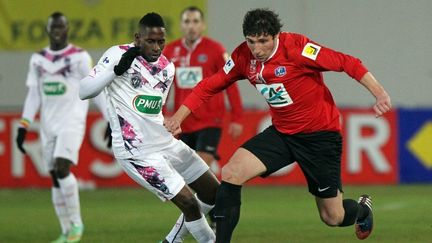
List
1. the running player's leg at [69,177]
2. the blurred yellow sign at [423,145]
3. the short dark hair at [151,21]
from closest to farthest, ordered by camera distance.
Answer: the short dark hair at [151,21], the running player's leg at [69,177], the blurred yellow sign at [423,145]

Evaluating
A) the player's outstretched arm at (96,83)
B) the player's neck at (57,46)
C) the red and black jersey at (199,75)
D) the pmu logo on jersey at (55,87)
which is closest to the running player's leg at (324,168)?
the player's outstretched arm at (96,83)

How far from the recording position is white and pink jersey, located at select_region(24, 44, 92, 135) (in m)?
11.4

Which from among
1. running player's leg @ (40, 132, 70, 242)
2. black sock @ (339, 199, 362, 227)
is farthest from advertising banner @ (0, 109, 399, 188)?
black sock @ (339, 199, 362, 227)

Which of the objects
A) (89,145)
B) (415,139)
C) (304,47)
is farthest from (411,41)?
(304,47)

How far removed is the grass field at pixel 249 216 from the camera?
37.1 ft

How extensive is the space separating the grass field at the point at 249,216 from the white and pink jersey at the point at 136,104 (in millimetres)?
2225

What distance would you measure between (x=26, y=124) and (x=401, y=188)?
23.6 feet

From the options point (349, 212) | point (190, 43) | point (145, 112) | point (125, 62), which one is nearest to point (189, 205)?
point (145, 112)

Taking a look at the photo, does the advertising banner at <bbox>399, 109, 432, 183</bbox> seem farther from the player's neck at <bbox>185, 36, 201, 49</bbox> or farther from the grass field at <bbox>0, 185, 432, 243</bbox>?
the player's neck at <bbox>185, 36, 201, 49</bbox>

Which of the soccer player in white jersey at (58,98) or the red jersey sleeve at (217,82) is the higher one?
the red jersey sleeve at (217,82)

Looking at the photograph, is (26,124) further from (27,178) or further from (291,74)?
(27,178)

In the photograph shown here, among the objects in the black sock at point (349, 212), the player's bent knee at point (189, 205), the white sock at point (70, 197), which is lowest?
the white sock at point (70, 197)

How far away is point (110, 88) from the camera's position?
29.4 feet

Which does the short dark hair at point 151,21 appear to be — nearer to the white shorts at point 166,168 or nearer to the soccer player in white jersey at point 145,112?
the soccer player in white jersey at point 145,112
